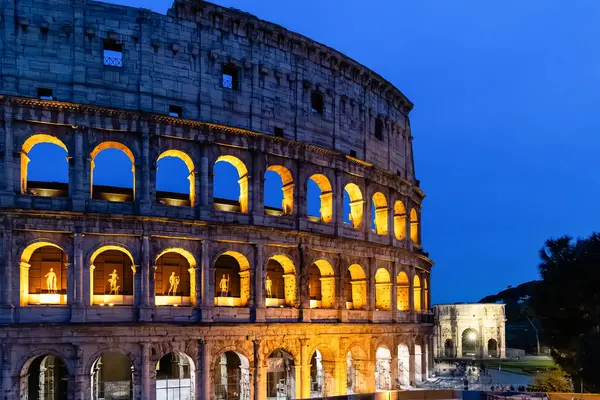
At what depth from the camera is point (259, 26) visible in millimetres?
26094

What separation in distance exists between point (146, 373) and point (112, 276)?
3.74 m

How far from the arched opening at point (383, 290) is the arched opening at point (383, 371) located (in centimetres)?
212

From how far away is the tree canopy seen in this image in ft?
100

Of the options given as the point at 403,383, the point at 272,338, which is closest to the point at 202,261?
the point at 272,338

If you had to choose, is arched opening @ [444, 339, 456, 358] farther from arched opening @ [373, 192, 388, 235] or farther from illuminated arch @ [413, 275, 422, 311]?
arched opening @ [373, 192, 388, 235]

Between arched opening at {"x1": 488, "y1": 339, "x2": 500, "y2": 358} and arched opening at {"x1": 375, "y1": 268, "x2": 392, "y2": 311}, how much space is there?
1336 inches

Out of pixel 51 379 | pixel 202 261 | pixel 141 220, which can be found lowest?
pixel 51 379

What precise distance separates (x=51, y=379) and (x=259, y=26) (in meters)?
16.3

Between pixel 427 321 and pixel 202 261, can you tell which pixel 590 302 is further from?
pixel 202 261

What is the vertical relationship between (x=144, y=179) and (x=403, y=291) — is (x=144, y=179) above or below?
above

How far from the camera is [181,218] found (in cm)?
2309

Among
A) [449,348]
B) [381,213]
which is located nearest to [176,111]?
[381,213]

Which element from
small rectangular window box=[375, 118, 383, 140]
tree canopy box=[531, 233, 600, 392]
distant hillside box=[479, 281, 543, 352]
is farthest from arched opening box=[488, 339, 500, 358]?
small rectangular window box=[375, 118, 383, 140]

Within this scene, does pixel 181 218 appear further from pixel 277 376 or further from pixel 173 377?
pixel 277 376
